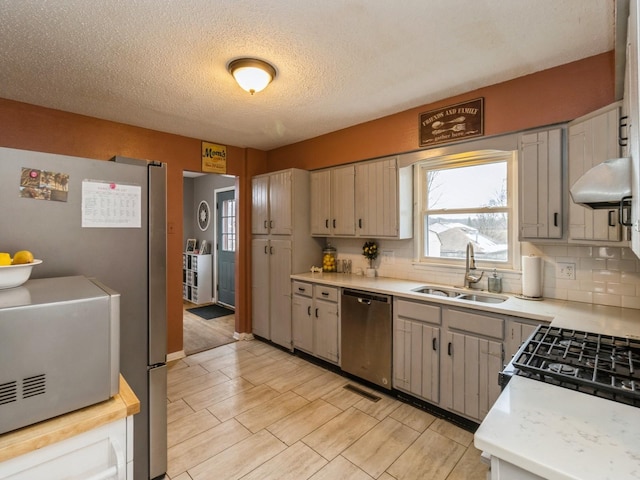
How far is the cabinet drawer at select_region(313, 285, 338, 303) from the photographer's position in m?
3.28

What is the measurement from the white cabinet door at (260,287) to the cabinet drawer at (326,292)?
91 cm

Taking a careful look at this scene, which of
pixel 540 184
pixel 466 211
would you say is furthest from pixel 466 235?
pixel 540 184

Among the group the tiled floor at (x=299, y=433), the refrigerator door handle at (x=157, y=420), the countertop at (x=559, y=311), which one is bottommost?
the tiled floor at (x=299, y=433)

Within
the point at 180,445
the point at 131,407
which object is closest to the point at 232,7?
the point at 131,407

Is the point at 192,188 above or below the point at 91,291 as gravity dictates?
above

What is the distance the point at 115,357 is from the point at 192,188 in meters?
6.59

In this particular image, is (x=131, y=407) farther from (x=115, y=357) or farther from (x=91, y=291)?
(x=91, y=291)

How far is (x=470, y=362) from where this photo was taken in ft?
7.64

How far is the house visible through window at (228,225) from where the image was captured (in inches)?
233

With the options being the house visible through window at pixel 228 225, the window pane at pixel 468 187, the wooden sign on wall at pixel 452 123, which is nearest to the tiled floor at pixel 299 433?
the window pane at pixel 468 187

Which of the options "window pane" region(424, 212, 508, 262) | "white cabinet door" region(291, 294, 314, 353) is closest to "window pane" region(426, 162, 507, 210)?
"window pane" region(424, 212, 508, 262)

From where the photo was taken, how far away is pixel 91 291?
107 centimetres

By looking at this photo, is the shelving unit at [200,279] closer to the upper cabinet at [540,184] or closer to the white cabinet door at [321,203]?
the white cabinet door at [321,203]

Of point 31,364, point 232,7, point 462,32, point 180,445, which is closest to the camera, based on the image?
point 31,364
